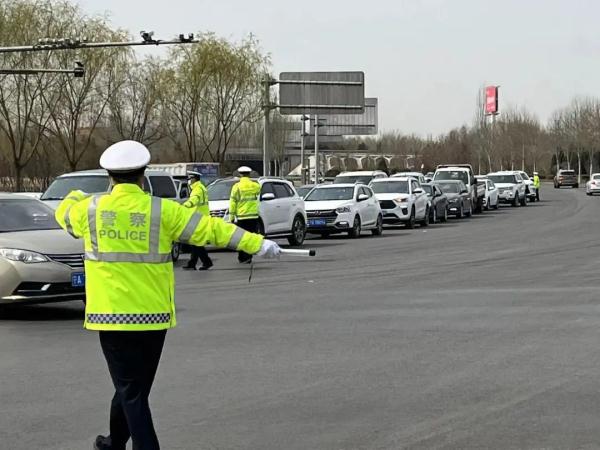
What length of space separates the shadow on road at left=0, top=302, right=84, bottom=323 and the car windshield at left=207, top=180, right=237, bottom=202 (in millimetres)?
12409

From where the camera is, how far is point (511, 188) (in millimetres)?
57000

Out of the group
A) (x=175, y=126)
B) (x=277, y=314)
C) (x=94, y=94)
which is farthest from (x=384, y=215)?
(x=175, y=126)

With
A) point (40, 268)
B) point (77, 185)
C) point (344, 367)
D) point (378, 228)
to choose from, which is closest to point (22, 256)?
point (40, 268)

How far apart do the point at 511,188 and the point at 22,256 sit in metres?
46.3

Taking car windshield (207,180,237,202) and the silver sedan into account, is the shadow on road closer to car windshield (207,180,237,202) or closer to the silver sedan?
the silver sedan

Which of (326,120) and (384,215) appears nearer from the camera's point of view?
(384,215)

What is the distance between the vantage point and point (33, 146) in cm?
5850

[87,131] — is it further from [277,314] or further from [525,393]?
[525,393]

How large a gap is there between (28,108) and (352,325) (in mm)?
45687

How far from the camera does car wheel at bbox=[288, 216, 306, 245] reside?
2725 cm

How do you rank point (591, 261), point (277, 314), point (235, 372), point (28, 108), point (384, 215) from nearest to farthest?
point (235, 372) → point (277, 314) → point (591, 261) → point (384, 215) → point (28, 108)

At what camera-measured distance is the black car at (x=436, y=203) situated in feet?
132

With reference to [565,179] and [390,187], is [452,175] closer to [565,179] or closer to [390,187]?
[390,187]

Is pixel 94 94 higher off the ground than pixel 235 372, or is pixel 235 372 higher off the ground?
pixel 94 94
